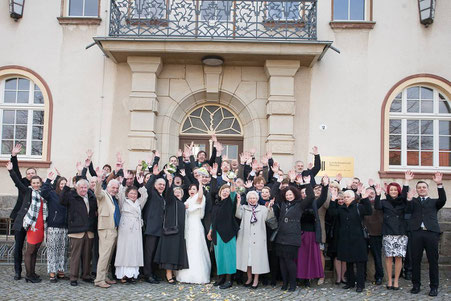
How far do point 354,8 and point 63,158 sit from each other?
853cm

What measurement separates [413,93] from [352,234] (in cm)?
601

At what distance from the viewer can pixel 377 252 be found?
310 inches

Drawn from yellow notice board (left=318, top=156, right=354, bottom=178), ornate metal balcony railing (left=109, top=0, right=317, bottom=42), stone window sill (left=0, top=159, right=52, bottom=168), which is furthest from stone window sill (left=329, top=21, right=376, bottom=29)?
stone window sill (left=0, top=159, right=52, bottom=168)

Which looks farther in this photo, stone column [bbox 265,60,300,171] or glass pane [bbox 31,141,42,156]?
glass pane [bbox 31,141,42,156]

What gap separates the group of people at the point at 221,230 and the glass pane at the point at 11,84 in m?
4.90

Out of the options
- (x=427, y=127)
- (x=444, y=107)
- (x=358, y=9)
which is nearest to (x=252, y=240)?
(x=427, y=127)

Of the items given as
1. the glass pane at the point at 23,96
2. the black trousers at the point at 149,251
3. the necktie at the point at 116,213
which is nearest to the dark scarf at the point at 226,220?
the black trousers at the point at 149,251

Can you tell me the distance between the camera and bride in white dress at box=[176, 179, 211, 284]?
7484 mm

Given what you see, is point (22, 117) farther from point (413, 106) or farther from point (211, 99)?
point (413, 106)

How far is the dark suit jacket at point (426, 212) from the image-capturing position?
723cm

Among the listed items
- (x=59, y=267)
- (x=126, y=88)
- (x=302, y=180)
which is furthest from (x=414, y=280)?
(x=126, y=88)

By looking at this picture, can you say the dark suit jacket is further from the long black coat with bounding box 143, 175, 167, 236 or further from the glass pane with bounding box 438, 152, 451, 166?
the glass pane with bounding box 438, 152, 451, 166

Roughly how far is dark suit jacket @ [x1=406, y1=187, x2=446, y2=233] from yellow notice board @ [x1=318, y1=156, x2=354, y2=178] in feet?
13.1

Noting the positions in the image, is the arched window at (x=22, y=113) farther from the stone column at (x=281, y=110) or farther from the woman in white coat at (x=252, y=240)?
the woman in white coat at (x=252, y=240)
